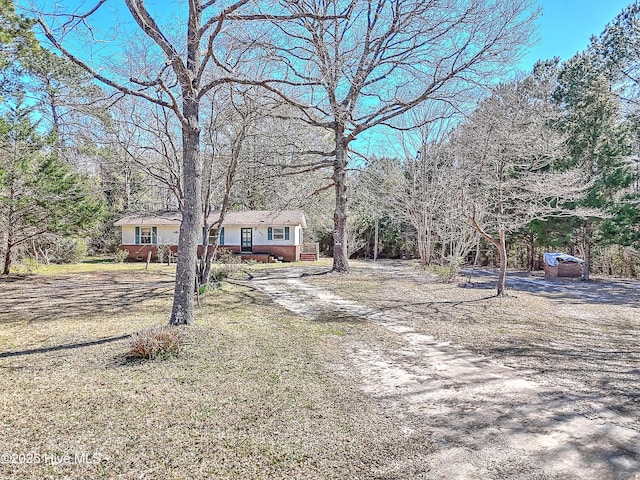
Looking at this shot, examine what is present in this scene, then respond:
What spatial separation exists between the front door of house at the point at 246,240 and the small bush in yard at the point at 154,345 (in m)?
18.9

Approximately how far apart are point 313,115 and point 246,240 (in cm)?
1326

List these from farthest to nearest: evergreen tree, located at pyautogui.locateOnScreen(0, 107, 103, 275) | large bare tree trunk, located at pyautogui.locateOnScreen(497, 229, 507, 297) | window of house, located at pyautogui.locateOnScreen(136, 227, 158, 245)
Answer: window of house, located at pyautogui.locateOnScreen(136, 227, 158, 245), evergreen tree, located at pyautogui.locateOnScreen(0, 107, 103, 275), large bare tree trunk, located at pyautogui.locateOnScreen(497, 229, 507, 297)

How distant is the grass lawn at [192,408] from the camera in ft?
8.30

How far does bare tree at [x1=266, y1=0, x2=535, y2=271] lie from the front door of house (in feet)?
44.2

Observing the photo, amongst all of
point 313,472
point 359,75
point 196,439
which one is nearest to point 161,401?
point 196,439

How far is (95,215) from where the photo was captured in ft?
41.5

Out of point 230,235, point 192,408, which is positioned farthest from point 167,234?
point 192,408

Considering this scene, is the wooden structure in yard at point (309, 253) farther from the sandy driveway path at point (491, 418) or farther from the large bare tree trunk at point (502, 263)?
the sandy driveway path at point (491, 418)

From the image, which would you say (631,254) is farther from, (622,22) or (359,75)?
(359,75)

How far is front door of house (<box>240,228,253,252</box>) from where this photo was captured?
23625 mm

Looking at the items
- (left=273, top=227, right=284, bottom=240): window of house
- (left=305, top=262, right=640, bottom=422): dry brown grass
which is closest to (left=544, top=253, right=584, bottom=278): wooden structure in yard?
(left=305, top=262, right=640, bottom=422): dry brown grass

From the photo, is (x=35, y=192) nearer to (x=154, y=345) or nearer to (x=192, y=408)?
(x=154, y=345)

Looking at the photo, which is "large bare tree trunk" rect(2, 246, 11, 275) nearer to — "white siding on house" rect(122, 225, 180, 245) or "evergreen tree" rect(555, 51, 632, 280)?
"white siding on house" rect(122, 225, 180, 245)

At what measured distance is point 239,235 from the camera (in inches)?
927
